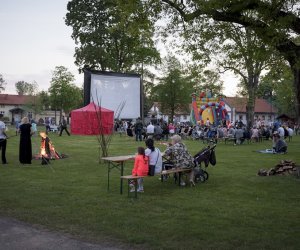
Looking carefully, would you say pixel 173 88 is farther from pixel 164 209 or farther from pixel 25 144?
pixel 164 209

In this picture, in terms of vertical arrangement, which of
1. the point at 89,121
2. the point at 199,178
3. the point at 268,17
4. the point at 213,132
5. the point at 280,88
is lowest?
the point at 199,178

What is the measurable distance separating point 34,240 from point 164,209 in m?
2.74

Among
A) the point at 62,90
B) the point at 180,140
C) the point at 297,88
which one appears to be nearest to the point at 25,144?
the point at 180,140

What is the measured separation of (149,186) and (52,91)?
4585 centimetres

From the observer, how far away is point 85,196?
870 centimetres

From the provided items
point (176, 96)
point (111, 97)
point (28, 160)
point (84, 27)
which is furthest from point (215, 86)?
point (28, 160)

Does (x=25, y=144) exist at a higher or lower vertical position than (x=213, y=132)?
lower

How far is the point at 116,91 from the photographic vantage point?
32.0 metres

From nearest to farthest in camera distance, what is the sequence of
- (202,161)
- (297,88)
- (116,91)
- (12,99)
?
(297,88) < (202,161) < (116,91) < (12,99)

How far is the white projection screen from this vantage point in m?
30.9

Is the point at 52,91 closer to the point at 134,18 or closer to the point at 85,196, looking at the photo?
the point at 134,18

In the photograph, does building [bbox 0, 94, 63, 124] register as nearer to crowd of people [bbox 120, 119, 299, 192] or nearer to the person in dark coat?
crowd of people [bbox 120, 119, 299, 192]

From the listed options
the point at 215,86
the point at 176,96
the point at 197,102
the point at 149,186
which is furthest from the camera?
the point at 176,96

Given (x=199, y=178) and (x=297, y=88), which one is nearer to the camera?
(x=297, y=88)
